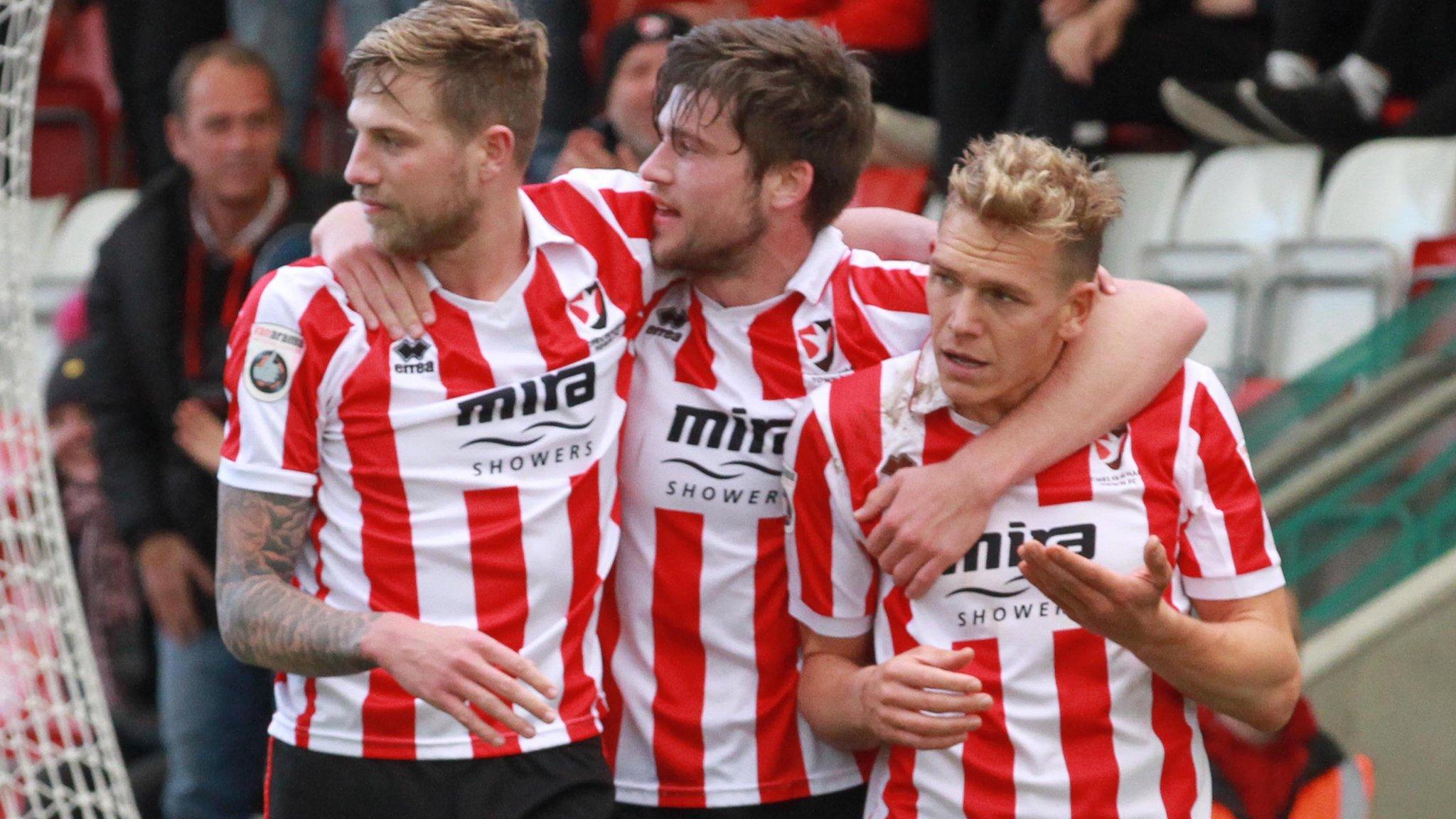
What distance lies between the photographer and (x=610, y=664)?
295 centimetres

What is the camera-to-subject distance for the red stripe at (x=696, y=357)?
9.54 ft

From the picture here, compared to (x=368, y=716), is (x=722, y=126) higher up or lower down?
higher up

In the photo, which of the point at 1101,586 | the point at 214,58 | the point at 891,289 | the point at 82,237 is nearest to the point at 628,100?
the point at 214,58

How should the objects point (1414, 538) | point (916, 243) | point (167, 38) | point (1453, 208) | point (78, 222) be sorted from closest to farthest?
point (916, 243), point (1414, 538), point (1453, 208), point (167, 38), point (78, 222)

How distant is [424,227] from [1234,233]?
3840mm

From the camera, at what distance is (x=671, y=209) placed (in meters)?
2.87

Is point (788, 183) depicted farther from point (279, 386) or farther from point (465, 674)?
point (465, 674)

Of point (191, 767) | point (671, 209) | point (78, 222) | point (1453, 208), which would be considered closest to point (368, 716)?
point (671, 209)

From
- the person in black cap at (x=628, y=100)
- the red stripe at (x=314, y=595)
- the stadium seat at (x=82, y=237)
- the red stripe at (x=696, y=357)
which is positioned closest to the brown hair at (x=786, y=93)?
the red stripe at (x=696, y=357)

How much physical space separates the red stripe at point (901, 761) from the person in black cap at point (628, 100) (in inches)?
79.5

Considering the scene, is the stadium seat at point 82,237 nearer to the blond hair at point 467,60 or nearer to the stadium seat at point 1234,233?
the stadium seat at point 1234,233

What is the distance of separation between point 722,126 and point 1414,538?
2.42 m

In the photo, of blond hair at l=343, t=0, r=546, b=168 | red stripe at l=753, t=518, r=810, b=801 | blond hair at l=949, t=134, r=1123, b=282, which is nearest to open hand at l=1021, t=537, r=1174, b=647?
blond hair at l=949, t=134, r=1123, b=282

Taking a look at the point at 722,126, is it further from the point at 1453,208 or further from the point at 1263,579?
the point at 1453,208
